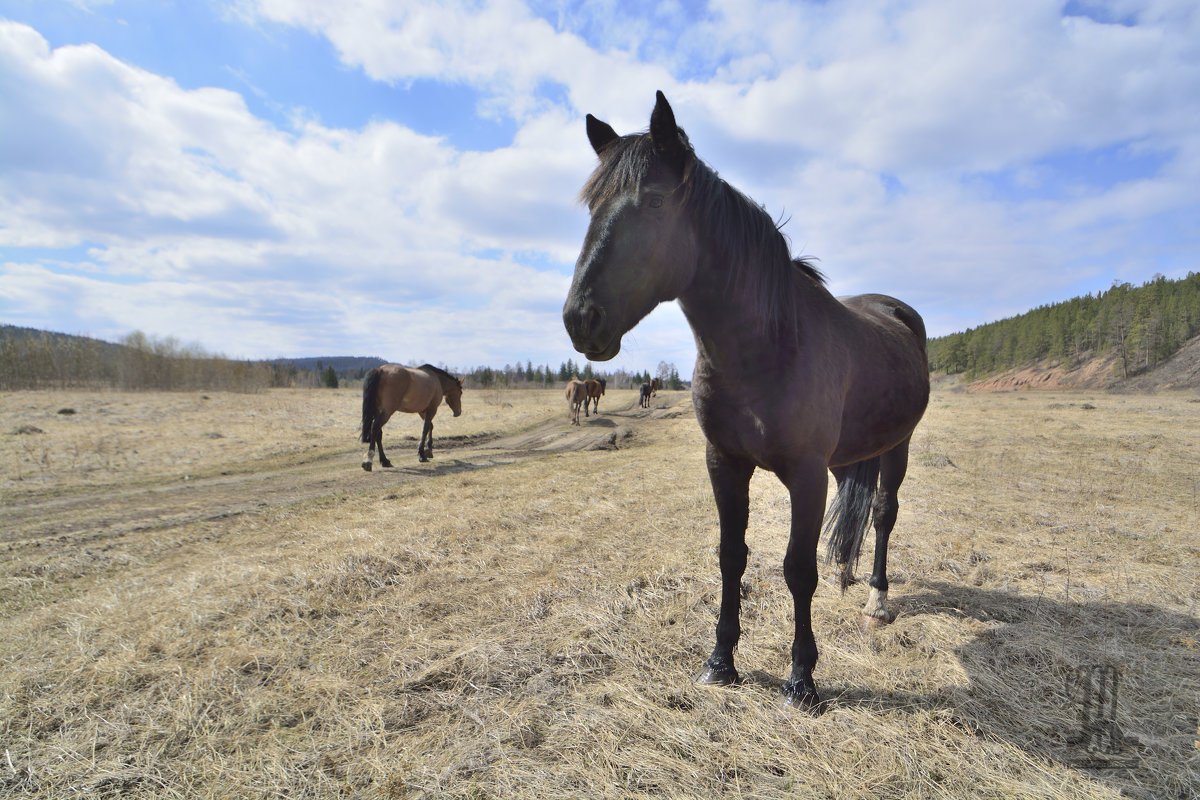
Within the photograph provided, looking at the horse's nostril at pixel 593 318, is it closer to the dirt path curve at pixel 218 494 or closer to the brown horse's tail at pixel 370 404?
the dirt path curve at pixel 218 494

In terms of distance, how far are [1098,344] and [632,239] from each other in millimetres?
97898

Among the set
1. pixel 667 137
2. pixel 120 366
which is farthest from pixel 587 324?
pixel 120 366

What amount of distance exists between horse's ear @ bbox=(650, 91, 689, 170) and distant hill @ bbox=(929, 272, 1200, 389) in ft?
236

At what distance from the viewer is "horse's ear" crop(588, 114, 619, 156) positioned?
254cm

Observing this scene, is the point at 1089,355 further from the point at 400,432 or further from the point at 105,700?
the point at 105,700

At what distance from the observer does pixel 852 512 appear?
13.6 feet

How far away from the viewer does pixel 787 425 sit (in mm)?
2400

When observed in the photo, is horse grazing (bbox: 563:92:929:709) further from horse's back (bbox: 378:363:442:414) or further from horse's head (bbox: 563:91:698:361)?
horse's back (bbox: 378:363:442:414)

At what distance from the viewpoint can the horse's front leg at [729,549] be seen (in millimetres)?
2744

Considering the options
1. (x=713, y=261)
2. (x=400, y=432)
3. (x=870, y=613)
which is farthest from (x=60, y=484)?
(x=870, y=613)

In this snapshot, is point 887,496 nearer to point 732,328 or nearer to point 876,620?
point 876,620

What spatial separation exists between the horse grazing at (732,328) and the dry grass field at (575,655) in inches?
22.5

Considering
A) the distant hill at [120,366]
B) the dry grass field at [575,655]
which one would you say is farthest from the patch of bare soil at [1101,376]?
the distant hill at [120,366]

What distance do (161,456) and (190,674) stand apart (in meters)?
13.0
